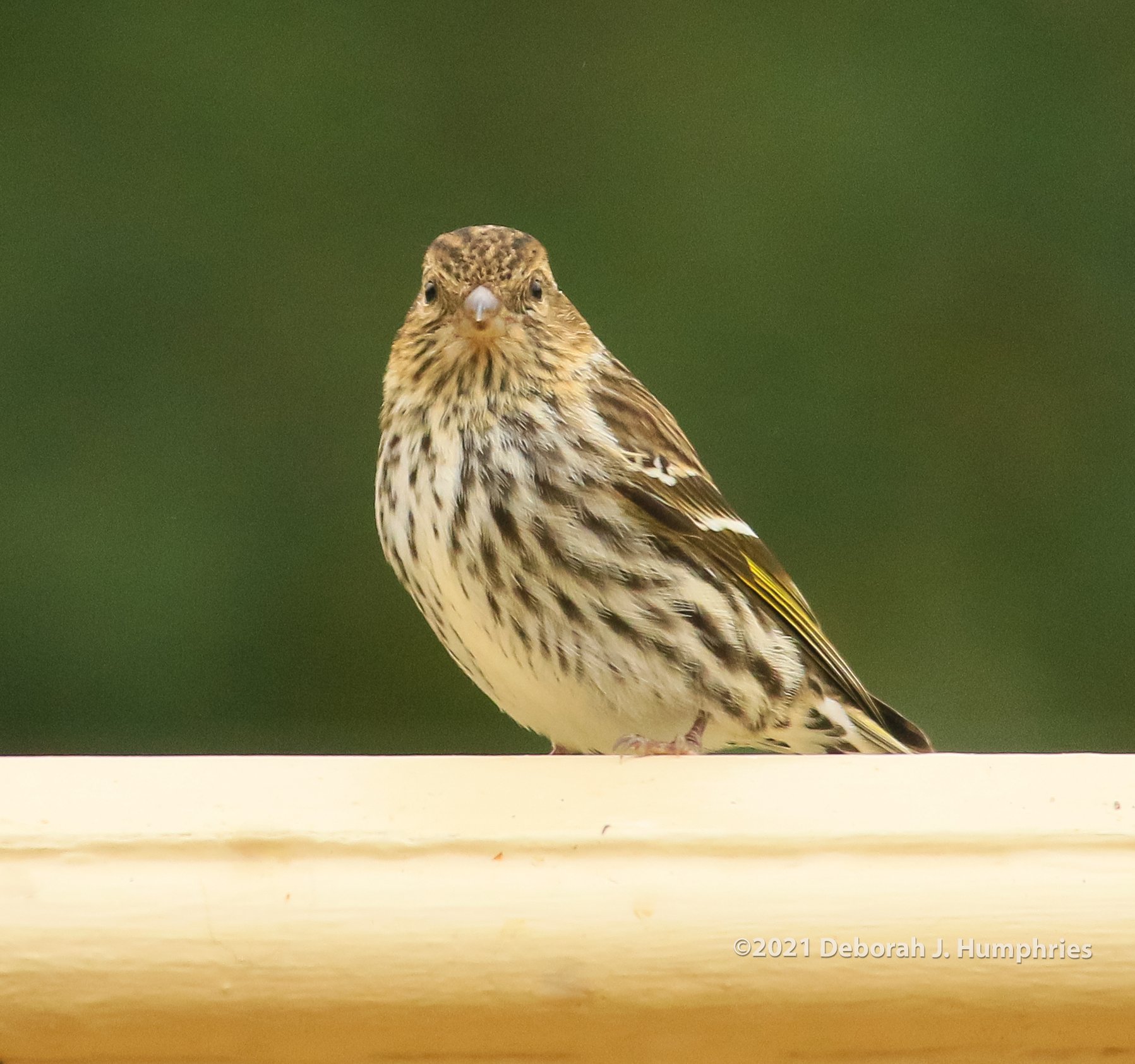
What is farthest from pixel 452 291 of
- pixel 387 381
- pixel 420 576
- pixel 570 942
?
pixel 570 942

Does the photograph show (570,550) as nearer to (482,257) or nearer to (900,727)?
(482,257)

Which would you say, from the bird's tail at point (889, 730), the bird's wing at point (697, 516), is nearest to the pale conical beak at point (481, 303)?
the bird's wing at point (697, 516)

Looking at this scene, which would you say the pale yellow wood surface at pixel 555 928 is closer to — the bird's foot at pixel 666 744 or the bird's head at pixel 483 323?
the bird's foot at pixel 666 744

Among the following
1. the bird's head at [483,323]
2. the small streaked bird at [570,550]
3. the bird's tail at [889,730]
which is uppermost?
the bird's head at [483,323]

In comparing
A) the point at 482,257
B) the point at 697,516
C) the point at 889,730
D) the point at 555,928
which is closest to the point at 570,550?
the point at 697,516

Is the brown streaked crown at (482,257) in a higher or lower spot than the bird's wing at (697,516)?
higher

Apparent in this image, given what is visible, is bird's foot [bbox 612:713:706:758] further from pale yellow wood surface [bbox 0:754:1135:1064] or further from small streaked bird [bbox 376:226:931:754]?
pale yellow wood surface [bbox 0:754:1135:1064]
